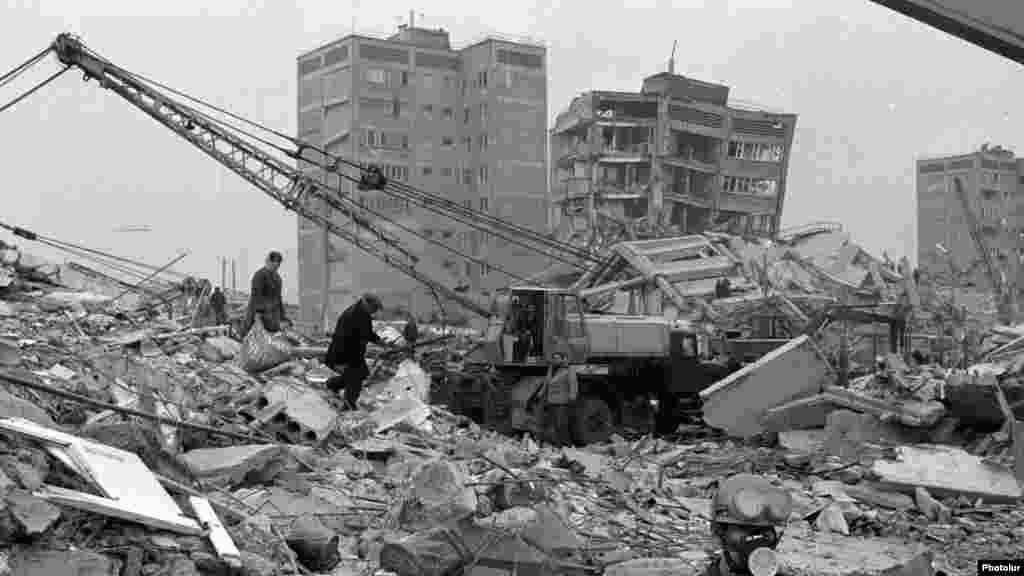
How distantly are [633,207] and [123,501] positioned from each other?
56.1 meters

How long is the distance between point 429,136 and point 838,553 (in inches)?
2360

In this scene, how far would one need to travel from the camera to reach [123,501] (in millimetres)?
5770

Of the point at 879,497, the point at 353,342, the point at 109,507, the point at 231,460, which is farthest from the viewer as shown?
the point at 353,342

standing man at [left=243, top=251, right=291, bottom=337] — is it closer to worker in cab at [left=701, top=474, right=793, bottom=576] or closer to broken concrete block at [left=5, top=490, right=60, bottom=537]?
broken concrete block at [left=5, top=490, right=60, bottom=537]

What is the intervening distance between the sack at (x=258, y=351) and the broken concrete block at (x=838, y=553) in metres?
7.01

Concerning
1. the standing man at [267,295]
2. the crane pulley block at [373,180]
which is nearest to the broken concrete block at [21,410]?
the standing man at [267,295]

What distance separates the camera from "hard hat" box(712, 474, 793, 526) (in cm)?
385

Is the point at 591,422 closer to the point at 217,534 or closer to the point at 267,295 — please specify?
the point at 267,295

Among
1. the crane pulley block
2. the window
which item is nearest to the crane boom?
the crane pulley block

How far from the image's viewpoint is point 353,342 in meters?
12.4

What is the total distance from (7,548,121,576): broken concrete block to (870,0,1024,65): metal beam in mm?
4089

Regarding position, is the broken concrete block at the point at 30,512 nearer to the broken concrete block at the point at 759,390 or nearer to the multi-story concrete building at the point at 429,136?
the broken concrete block at the point at 759,390

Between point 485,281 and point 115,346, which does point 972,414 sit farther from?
point 485,281

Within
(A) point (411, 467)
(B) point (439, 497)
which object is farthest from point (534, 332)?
(B) point (439, 497)
